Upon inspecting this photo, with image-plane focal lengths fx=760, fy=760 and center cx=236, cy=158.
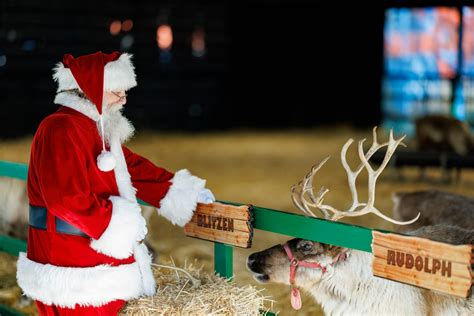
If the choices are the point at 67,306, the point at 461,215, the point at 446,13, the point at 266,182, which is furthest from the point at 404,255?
the point at 446,13

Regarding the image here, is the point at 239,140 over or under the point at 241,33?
under

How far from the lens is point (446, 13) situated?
14078 mm

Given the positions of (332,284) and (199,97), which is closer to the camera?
(332,284)

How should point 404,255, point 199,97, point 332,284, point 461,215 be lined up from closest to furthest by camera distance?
point 404,255 → point 332,284 → point 461,215 → point 199,97

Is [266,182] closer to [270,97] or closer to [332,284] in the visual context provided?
[332,284]

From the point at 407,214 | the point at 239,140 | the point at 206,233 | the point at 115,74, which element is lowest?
the point at 239,140

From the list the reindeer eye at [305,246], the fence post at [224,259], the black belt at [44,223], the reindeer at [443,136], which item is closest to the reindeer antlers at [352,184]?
the reindeer eye at [305,246]

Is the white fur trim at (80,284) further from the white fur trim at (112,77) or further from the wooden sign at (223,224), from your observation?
the white fur trim at (112,77)

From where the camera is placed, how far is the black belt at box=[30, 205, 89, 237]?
2.94 m

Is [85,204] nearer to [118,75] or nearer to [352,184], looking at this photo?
[118,75]

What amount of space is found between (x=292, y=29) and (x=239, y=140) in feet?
12.4

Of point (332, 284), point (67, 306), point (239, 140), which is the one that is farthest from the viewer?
point (239, 140)

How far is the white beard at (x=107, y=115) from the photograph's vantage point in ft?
10.0

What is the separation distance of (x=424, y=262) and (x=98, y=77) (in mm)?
1434
